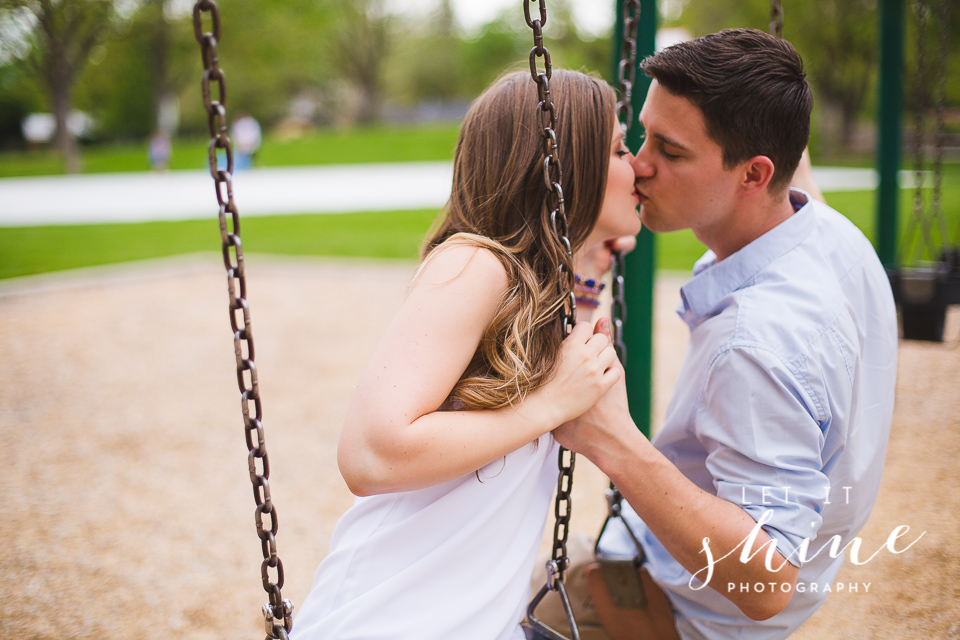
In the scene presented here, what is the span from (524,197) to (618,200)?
0.86 ft

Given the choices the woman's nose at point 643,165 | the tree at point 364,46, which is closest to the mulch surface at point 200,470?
the woman's nose at point 643,165

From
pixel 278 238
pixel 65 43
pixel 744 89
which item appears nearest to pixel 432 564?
pixel 744 89

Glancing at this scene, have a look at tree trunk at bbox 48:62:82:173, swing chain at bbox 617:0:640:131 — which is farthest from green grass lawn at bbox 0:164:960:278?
tree trunk at bbox 48:62:82:173

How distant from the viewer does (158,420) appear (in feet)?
17.4

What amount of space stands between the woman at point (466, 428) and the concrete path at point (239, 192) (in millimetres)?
11848

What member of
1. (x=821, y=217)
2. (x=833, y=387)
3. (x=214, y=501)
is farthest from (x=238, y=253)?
(x=214, y=501)

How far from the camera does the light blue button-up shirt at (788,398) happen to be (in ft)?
4.79

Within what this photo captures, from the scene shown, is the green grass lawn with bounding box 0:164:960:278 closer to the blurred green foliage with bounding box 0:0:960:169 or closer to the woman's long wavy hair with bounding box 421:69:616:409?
the blurred green foliage with bounding box 0:0:960:169

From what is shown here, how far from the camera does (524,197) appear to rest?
176 centimetres

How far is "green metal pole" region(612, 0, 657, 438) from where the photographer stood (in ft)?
8.71

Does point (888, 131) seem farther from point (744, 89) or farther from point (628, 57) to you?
point (744, 89)

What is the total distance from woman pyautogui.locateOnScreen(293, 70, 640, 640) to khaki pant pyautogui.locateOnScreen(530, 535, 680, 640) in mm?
350

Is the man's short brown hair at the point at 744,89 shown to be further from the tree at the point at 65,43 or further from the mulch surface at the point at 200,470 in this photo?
the tree at the point at 65,43

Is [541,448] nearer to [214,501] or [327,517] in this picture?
[327,517]
